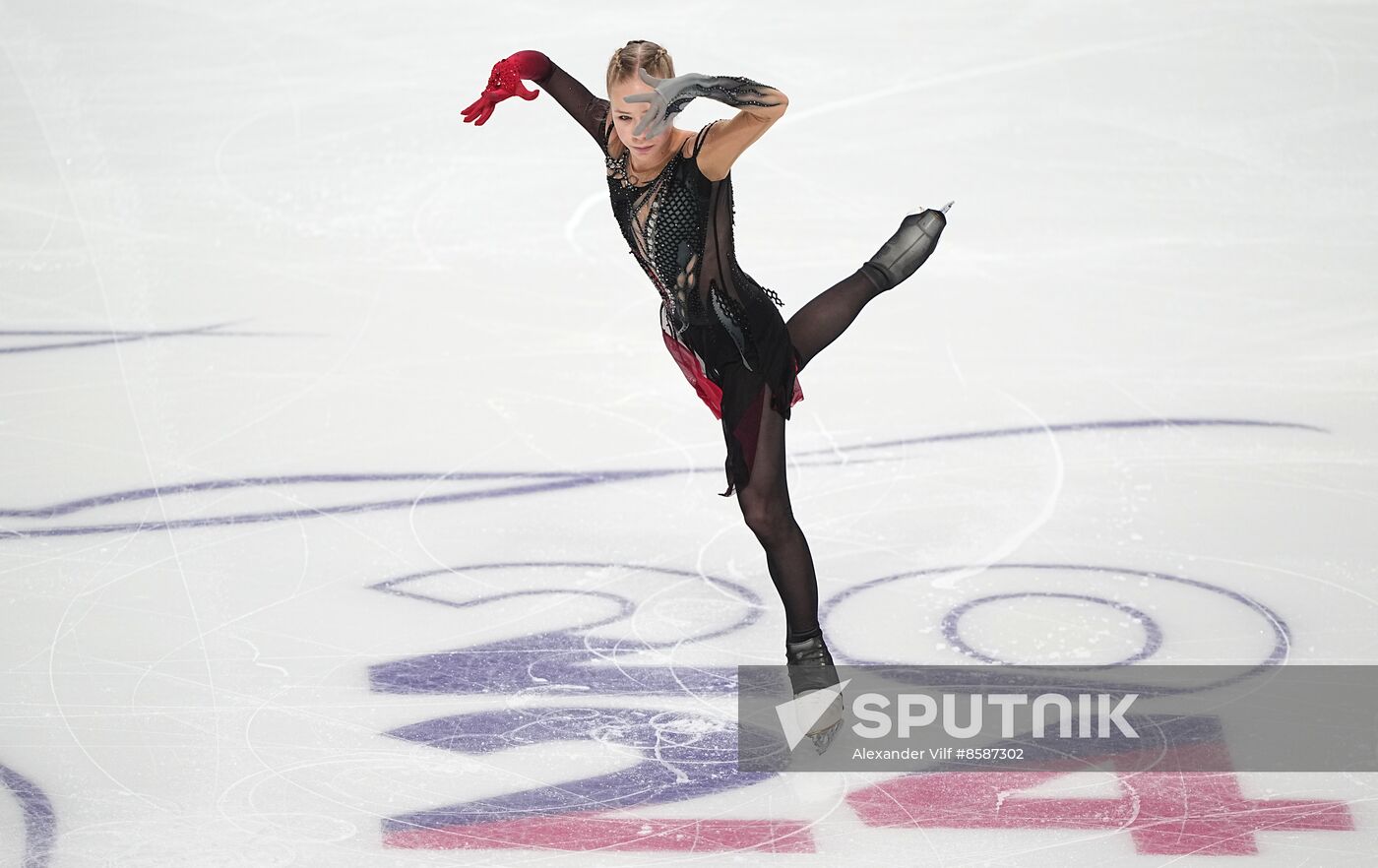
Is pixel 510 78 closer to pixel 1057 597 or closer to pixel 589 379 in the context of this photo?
pixel 1057 597

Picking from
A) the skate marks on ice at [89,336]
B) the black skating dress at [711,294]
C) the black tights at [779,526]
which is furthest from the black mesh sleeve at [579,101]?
the skate marks on ice at [89,336]

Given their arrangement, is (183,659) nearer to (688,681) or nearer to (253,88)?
(688,681)

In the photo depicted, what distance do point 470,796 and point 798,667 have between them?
2.53ft

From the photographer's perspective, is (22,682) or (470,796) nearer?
(470,796)

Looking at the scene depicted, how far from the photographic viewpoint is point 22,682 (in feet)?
11.9

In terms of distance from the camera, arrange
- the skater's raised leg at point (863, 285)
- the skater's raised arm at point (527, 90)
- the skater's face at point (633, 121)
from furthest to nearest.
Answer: the skater's raised arm at point (527, 90) < the skater's raised leg at point (863, 285) < the skater's face at point (633, 121)

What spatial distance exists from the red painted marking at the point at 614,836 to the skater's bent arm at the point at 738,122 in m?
1.34

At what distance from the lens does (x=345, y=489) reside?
4.92 metres

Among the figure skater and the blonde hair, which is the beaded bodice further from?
the blonde hair

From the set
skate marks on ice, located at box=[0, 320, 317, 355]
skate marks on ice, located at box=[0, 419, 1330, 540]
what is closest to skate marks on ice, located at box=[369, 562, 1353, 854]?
skate marks on ice, located at box=[0, 419, 1330, 540]

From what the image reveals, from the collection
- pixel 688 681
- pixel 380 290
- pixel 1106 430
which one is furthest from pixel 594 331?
pixel 688 681

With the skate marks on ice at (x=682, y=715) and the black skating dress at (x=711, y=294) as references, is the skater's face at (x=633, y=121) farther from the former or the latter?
the skate marks on ice at (x=682, y=715)

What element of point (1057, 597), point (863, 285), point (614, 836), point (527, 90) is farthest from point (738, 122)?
point (1057, 597)

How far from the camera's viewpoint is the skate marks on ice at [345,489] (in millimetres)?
4613
